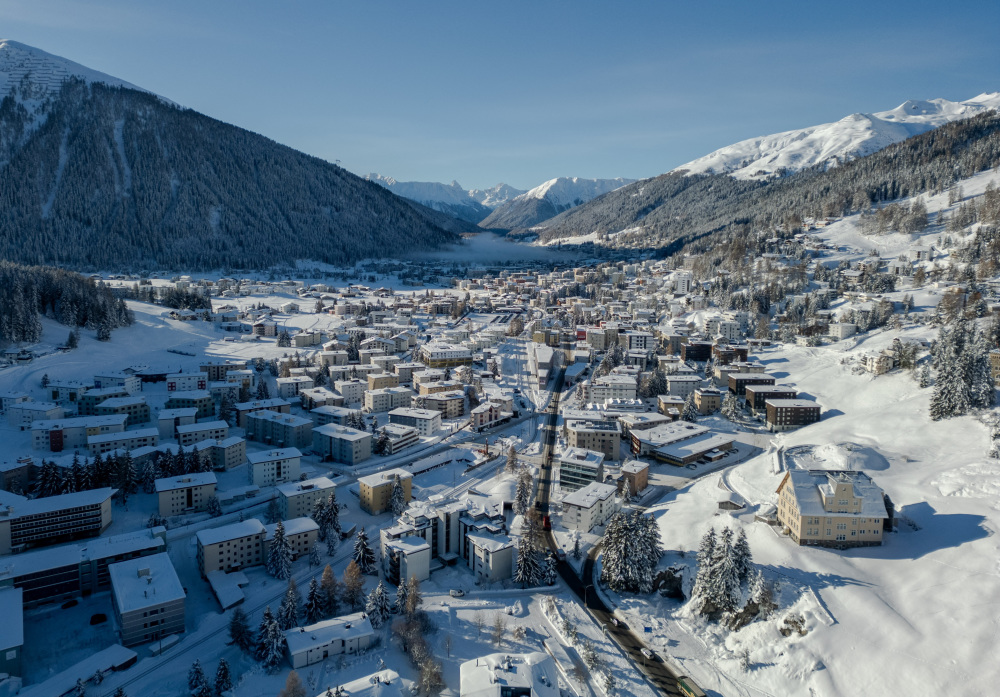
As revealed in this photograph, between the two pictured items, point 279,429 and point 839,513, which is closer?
point 839,513

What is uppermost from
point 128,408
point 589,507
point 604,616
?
point 128,408

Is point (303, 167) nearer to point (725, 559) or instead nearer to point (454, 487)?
point (454, 487)

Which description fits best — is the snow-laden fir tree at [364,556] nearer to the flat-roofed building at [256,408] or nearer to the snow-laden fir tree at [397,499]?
the snow-laden fir tree at [397,499]

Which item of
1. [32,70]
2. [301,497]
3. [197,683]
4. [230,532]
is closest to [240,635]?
[197,683]

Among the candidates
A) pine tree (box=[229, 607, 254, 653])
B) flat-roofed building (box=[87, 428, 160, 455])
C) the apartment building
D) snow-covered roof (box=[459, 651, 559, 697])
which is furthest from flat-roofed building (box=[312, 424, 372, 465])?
the apartment building

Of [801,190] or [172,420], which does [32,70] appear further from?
[801,190]

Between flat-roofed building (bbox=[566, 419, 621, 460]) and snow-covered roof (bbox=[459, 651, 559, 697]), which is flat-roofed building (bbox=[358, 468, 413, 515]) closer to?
flat-roofed building (bbox=[566, 419, 621, 460])

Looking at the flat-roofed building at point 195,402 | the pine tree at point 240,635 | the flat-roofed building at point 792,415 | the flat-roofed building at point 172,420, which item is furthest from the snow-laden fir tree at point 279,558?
the flat-roofed building at point 792,415
